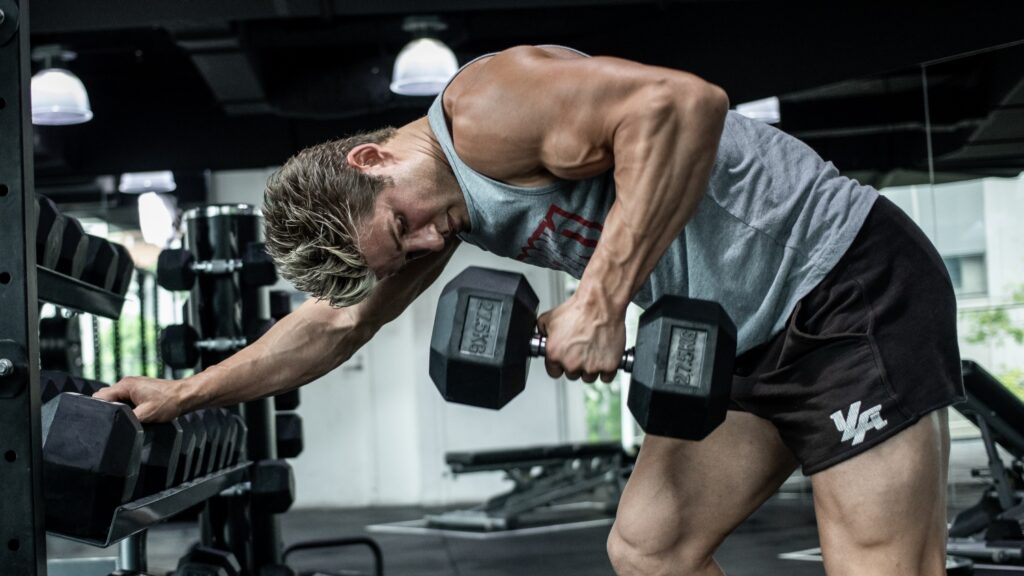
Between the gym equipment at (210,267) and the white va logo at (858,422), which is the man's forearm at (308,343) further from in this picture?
the gym equipment at (210,267)

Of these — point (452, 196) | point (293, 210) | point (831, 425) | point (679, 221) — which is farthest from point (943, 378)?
point (293, 210)

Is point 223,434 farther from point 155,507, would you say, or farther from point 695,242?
point 695,242

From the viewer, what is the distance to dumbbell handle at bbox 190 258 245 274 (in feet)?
11.1

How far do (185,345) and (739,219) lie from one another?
2200mm

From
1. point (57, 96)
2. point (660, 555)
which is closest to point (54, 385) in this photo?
point (660, 555)

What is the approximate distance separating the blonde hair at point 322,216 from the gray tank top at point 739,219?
0.45 ft

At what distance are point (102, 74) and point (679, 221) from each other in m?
7.06

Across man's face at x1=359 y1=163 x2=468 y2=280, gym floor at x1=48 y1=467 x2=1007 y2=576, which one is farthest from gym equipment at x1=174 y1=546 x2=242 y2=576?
gym floor at x1=48 y1=467 x2=1007 y2=576

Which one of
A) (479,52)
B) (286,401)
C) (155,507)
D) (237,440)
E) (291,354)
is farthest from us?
(479,52)

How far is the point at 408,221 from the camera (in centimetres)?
153

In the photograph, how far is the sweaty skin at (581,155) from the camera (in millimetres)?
1354

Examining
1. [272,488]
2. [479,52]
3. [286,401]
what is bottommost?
[272,488]

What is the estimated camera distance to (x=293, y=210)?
1.50 meters

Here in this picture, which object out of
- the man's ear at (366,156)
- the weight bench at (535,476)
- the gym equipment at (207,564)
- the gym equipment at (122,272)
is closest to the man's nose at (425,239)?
the man's ear at (366,156)
